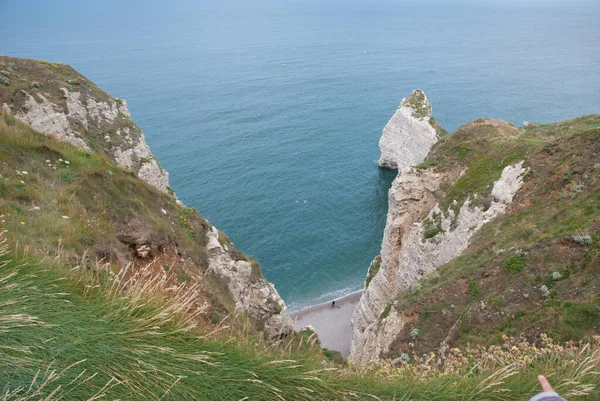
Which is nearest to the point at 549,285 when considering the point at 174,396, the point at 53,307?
the point at 174,396

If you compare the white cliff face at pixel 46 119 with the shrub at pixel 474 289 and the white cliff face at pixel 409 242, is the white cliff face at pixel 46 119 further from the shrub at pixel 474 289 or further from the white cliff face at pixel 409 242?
the shrub at pixel 474 289

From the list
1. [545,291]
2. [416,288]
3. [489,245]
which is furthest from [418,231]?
[545,291]

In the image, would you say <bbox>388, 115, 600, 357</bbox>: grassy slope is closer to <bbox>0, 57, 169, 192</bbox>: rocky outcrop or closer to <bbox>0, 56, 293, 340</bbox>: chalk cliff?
<bbox>0, 56, 293, 340</bbox>: chalk cliff

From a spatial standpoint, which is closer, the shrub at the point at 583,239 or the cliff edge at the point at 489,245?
the cliff edge at the point at 489,245

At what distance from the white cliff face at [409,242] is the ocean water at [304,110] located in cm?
1557

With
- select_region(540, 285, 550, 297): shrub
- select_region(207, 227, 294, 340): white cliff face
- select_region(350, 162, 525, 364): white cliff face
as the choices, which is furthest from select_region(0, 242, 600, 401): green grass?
select_region(350, 162, 525, 364): white cliff face

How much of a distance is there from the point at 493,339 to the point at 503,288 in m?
A: 3.57

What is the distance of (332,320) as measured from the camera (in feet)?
159

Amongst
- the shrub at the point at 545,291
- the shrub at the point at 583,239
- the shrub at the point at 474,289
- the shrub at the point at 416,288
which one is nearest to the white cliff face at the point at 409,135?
the shrub at the point at 416,288

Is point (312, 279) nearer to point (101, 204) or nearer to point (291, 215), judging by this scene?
point (291, 215)

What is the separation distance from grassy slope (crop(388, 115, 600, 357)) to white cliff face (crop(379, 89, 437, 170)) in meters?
39.5

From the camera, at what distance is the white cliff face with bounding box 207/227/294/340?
2322 centimetres

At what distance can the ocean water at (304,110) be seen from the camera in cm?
6109

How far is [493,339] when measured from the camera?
17812 mm
